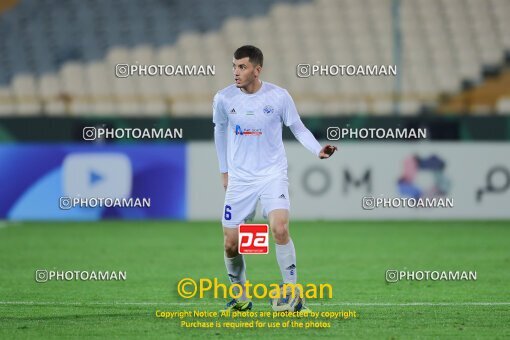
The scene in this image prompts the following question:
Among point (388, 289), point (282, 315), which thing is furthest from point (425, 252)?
point (282, 315)

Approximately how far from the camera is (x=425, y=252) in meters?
15.1

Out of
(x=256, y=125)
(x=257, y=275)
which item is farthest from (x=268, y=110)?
(x=257, y=275)

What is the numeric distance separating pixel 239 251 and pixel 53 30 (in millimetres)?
18549

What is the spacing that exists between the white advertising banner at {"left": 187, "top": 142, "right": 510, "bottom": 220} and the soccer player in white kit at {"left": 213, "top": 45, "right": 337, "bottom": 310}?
436 inches

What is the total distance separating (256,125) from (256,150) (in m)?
0.20

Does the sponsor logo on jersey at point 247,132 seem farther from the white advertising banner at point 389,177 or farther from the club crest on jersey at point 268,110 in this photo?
the white advertising banner at point 389,177

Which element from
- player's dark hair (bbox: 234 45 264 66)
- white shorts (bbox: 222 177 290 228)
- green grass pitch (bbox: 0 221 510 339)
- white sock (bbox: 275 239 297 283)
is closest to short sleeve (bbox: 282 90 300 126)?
player's dark hair (bbox: 234 45 264 66)

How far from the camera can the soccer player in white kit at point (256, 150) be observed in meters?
8.70

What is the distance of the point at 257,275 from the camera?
490 inches

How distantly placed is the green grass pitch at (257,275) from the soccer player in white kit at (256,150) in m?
0.77

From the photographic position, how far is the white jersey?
8711mm

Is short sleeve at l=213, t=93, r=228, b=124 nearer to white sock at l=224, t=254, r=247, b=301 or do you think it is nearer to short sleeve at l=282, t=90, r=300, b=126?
short sleeve at l=282, t=90, r=300, b=126

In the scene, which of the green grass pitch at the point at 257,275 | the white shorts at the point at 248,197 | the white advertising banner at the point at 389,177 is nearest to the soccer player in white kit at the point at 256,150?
the white shorts at the point at 248,197

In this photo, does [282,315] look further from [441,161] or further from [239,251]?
[441,161]
